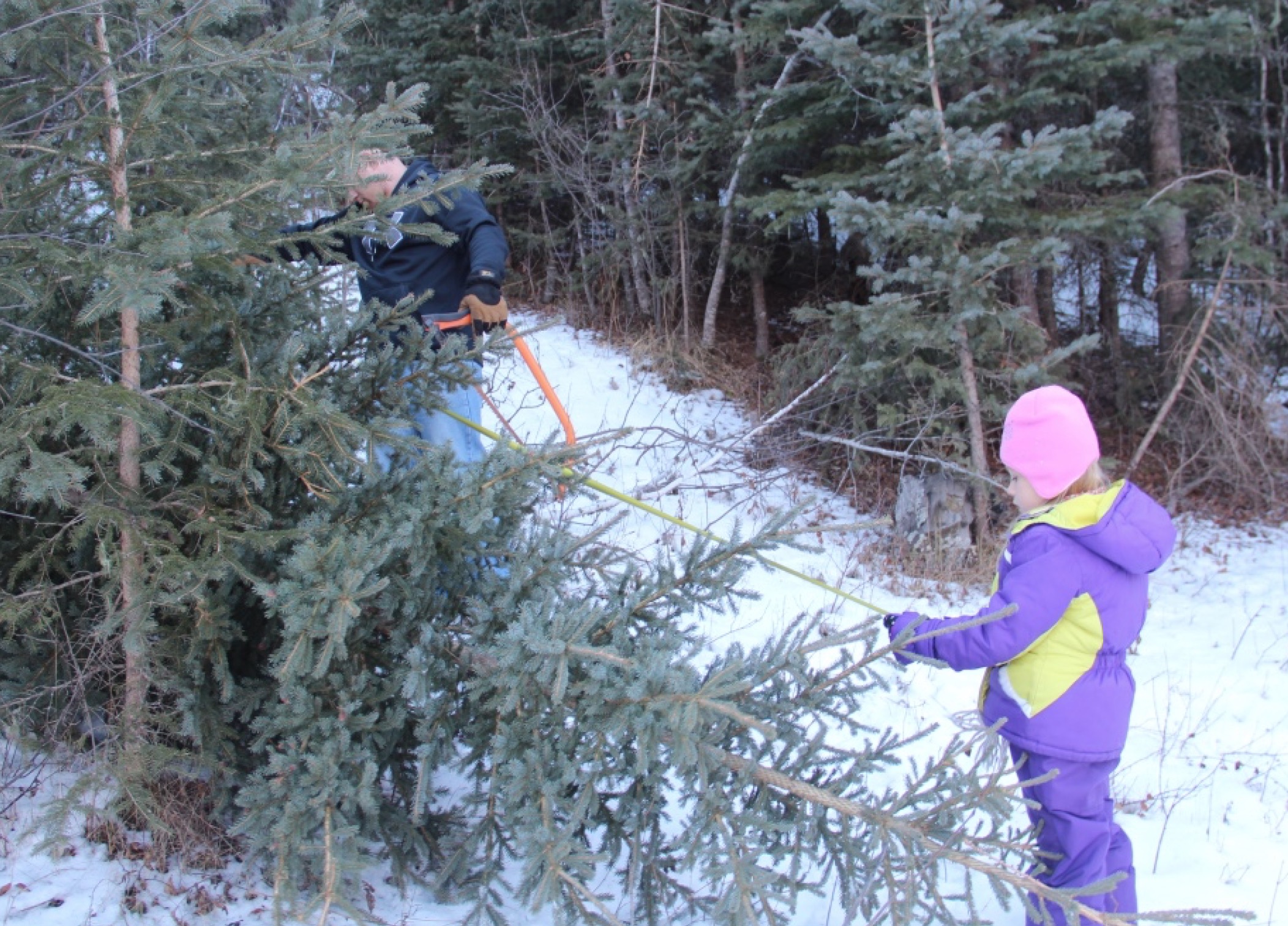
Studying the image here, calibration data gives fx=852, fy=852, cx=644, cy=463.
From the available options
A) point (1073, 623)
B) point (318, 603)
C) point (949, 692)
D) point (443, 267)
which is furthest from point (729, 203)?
point (318, 603)

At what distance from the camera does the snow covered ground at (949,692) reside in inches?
101

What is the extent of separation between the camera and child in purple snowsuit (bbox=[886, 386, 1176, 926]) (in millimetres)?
2512

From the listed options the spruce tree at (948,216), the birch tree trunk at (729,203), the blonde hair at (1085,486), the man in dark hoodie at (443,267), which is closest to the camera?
the blonde hair at (1085,486)

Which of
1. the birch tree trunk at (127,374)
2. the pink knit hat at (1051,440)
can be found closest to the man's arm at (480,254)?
the birch tree trunk at (127,374)

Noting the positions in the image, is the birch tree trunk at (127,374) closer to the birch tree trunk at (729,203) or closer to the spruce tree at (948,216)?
the spruce tree at (948,216)

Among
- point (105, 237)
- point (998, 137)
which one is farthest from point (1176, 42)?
point (105, 237)

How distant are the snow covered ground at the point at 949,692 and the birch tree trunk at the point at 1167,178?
230 centimetres

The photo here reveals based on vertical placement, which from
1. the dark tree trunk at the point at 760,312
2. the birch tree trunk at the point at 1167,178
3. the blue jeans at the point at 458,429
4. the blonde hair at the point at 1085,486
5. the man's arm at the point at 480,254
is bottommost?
the dark tree trunk at the point at 760,312

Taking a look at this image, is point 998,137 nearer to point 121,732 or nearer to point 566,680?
point 566,680

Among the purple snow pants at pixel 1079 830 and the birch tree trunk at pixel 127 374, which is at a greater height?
the birch tree trunk at pixel 127 374

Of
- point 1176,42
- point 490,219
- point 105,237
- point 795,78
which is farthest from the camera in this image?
point 795,78

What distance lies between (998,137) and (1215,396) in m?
3.65

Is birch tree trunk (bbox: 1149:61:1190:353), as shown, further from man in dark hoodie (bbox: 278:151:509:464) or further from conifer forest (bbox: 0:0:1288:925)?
man in dark hoodie (bbox: 278:151:509:464)

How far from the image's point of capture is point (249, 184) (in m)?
2.45
